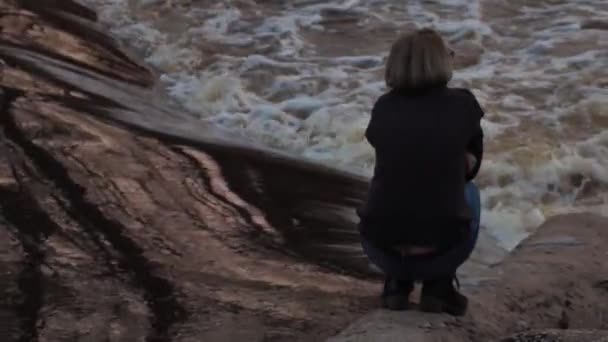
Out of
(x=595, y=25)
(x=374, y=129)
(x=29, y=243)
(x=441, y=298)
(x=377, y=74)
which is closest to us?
(x=374, y=129)

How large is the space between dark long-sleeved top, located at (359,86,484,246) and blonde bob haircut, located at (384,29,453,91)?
0.04 metres

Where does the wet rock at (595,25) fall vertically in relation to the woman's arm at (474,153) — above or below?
below

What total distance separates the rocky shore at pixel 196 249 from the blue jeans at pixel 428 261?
0.17 meters

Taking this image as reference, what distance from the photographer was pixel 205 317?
13.6 ft

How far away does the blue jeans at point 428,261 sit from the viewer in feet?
12.5

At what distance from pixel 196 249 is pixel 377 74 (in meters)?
4.85

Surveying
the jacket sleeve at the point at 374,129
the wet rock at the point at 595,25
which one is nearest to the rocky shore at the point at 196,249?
the jacket sleeve at the point at 374,129

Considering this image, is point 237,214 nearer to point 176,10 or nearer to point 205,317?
point 205,317

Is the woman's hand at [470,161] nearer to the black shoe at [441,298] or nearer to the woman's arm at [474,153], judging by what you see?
the woman's arm at [474,153]

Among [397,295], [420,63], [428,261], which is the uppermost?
[420,63]

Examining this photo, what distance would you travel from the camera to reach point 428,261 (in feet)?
12.5

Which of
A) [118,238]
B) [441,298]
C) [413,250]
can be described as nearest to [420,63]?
[413,250]

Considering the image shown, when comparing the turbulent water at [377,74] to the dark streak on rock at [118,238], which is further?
the turbulent water at [377,74]

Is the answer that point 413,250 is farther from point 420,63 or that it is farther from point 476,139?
point 420,63
